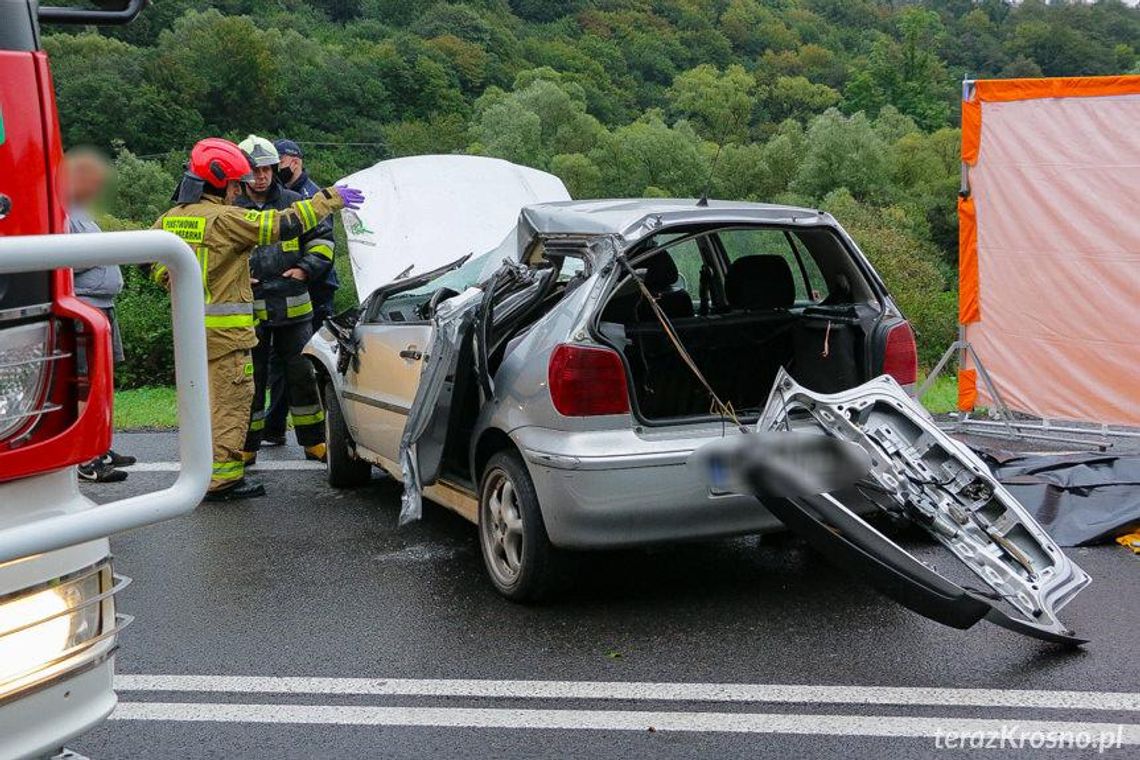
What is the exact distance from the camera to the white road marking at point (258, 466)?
7.40 metres

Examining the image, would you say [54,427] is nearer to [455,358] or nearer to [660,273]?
Result: [455,358]

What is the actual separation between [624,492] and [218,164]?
3.36 metres

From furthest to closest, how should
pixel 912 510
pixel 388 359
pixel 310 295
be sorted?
pixel 310 295
pixel 388 359
pixel 912 510

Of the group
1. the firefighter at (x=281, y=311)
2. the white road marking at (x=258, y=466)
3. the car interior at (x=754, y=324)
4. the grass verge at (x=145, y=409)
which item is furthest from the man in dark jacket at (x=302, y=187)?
the car interior at (x=754, y=324)

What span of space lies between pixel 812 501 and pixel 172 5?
35154 millimetres

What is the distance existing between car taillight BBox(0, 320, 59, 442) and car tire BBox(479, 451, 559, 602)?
7.89 feet

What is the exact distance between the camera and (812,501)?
12.8 ft

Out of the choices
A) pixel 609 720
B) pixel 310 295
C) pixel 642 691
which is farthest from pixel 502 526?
pixel 310 295

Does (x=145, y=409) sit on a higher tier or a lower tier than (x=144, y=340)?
lower

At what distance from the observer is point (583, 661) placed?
13.6 feet

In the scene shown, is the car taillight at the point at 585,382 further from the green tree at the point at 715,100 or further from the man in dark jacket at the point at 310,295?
the green tree at the point at 715,100

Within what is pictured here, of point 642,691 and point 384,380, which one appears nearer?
point 642,691

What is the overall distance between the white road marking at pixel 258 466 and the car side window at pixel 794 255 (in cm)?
339

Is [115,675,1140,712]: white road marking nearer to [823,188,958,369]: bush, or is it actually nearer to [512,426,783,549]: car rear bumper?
[512,426,783,549]: car rear bumper
